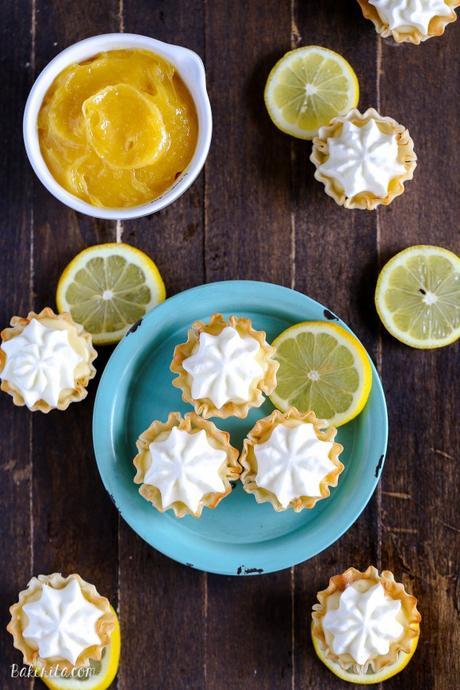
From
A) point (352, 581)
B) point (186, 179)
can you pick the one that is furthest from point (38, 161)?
point (352, 581)

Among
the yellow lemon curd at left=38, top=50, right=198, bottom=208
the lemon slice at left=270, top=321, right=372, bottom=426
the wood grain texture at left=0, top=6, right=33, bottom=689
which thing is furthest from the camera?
the wood grain texture at left=0, top=6, right=33, bottom=689

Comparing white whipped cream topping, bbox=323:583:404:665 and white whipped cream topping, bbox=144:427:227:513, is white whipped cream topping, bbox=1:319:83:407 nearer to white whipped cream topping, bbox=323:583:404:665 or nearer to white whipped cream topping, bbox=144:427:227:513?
white whipped cream topping, bbox=144:427:227:513

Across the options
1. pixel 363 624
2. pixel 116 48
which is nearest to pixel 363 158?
pixel 116 48

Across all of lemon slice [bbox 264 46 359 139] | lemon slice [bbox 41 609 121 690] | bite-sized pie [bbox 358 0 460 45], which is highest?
bite-sized pie [bbox 358 0 460 45]

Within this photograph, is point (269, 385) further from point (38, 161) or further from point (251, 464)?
point (38, 161)

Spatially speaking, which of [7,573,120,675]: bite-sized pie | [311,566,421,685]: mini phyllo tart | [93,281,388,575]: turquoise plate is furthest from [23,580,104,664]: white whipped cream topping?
[311,566,421,685]: mini phyllo tart

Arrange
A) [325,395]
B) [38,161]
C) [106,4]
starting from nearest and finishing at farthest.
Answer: [38,161]
[325,395]
[106,4]

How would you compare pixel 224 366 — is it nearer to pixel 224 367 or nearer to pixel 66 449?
pixel 224 367
